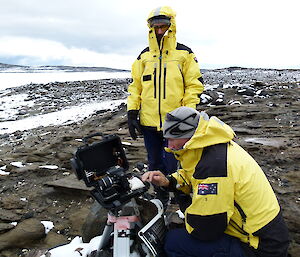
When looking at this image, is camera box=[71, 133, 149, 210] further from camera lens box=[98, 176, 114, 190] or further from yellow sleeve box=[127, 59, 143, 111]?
yellow sleeve box=[127, 59, 143, 111]

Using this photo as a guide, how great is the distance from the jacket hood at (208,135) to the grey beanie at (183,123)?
8 cm

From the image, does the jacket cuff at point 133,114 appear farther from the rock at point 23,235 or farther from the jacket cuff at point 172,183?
the rock at point 23,235

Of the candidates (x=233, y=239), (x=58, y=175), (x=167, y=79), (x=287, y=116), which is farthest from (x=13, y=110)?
(x=233, y=239)

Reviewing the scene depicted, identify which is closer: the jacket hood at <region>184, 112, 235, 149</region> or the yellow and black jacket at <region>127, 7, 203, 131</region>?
the jacket hood at <region>184, 112, 235, 149</region>

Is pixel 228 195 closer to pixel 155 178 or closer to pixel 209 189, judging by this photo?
pixel 209 189

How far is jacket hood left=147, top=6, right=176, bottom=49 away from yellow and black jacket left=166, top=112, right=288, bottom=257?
1.64 metres

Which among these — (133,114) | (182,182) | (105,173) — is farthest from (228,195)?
(133,114)

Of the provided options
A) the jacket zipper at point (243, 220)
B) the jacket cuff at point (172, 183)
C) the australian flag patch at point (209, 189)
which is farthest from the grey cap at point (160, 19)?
the jacket zipper at point (243, 220)

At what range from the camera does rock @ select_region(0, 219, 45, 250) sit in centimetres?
448

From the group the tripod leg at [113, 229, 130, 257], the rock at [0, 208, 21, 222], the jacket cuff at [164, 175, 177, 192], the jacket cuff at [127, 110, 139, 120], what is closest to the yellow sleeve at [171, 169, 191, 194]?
the jacket cuff at [164, 175, 177, 192]

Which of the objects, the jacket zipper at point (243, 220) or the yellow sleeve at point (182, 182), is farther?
the yellow sleeve at point (182, 182)

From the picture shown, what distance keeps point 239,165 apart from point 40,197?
13.9 ft

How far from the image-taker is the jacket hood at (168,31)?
12.7 ft

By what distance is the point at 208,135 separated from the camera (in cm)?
259
